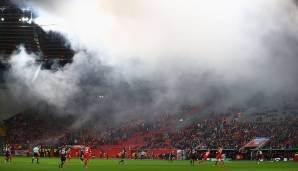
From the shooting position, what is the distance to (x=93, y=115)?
60.8 meters

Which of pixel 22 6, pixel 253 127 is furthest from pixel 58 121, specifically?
pixel 22 6

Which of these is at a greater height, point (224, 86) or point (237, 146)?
point (224, 86)

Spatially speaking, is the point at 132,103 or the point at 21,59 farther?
the point at 132,103

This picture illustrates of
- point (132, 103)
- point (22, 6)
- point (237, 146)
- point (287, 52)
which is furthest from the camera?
point (132, 103)

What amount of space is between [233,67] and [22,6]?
A: 1916cm

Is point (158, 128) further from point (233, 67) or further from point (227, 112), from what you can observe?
point (233, 67)

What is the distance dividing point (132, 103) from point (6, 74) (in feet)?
61.6

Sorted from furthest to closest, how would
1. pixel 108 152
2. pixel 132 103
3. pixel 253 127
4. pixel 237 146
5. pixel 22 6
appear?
pixel 132 103
pixel 108 152
pixel 253 127
pixel 237 146
pixel 22 6

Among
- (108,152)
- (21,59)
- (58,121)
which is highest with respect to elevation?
(21,59)

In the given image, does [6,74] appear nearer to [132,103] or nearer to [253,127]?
[132,103]

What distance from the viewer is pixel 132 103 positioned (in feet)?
196

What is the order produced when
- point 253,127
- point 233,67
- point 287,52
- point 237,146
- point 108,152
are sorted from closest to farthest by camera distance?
point 287,52 < point 233,67 < point 237,146 < point 253,127 < point 108,152

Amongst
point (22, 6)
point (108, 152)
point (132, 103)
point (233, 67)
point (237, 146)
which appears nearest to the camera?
point (22, 6)

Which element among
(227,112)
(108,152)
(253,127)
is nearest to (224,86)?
(227,112)
